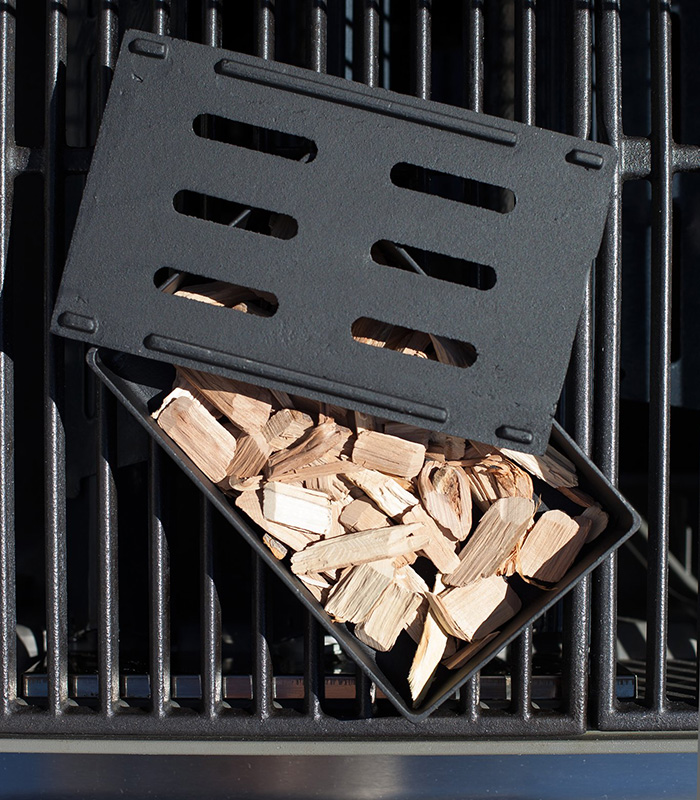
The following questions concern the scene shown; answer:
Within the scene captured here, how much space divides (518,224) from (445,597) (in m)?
0.34

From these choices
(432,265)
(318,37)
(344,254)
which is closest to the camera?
(344,254)

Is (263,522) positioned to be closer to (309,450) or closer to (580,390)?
(309,450)

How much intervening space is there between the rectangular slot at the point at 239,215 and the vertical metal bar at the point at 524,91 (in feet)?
0.83

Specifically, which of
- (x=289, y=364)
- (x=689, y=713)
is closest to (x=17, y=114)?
(x=289, y=364)

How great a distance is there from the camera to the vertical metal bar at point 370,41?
2.29 ft

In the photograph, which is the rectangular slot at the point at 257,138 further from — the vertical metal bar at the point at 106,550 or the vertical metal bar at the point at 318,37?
the vertical metal bar at the point at 106,550

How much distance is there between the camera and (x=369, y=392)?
604mm

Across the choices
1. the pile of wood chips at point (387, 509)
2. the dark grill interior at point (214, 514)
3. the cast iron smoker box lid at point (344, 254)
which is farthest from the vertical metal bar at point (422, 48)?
the pile of wood chips at point (387, 509)

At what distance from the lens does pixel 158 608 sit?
721 mm

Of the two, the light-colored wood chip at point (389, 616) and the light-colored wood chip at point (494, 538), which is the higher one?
the light-colored wood chip at point (494, 538)

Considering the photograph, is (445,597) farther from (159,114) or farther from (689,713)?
(159,114)

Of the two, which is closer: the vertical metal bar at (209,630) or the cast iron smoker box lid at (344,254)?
the cast iron smoker box lid at (344,254)

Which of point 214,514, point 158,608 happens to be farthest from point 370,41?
point 158,608

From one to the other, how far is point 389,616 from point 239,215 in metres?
0.38
